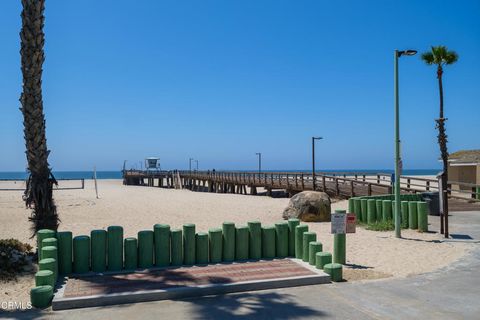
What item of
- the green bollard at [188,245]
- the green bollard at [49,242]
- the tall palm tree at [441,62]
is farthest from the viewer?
the tall palm tree at [441,62]

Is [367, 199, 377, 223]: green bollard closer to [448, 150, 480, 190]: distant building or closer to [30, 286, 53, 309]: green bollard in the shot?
[30, 286, 53, 309]: green bollard

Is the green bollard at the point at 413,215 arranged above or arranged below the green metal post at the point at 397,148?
below

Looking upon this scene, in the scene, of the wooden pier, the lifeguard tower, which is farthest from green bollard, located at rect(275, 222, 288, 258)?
the lifeguard tower

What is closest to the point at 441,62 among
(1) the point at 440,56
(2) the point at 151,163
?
(1) the point at 440,56

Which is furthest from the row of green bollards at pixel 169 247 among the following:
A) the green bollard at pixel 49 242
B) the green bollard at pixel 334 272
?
the green bollard at pixel 334 272

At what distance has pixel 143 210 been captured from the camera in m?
19.7

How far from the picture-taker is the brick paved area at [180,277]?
6.15 m

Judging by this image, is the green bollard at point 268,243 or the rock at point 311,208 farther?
the rock at point 311,208

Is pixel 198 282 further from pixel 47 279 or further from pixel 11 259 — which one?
pixel 11 259

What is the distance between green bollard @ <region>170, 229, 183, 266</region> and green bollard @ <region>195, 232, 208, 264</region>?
0.32m

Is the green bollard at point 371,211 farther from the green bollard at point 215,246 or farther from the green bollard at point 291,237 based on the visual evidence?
the green bollard at point 215,246

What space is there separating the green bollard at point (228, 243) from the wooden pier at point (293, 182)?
39.7 feet

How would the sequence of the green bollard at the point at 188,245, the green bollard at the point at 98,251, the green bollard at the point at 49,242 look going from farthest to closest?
1. the green bollard at the point at 188,245
2. the green bollard at the point at 98,251
3. the green bollard at the point at 49,242

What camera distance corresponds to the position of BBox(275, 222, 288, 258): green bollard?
8402 mm
